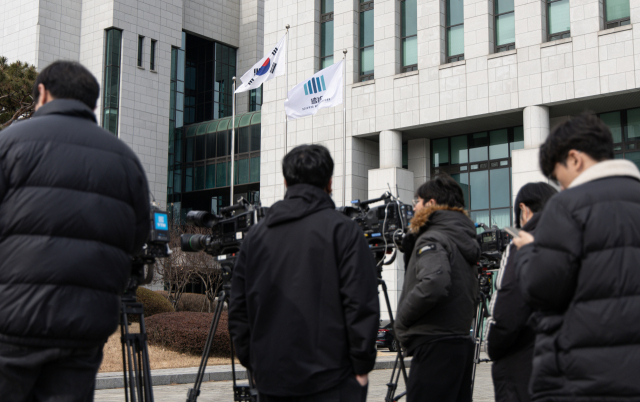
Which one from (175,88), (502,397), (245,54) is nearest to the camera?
(502,397)

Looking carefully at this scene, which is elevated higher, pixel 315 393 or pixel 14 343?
pixel 14 343

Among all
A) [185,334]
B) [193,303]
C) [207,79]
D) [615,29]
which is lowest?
[193,303]

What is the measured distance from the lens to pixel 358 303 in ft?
11.1

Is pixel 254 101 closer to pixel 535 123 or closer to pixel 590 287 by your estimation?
pixel 535 123

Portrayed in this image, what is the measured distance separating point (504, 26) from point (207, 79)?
27.9 meters

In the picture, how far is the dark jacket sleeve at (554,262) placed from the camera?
2861 mm

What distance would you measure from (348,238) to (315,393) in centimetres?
78

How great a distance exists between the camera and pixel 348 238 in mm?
3490

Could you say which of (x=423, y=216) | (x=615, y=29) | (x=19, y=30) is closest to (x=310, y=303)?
(x=423, y=216)

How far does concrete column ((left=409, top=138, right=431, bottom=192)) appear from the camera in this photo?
29.6 m

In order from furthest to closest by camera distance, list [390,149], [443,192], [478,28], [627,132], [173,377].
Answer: [390,149] < [478,28] < [627,132] < [173,377] < [443,192]

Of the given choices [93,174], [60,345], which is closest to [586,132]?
[93,174]

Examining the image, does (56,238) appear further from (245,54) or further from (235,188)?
(245,54)

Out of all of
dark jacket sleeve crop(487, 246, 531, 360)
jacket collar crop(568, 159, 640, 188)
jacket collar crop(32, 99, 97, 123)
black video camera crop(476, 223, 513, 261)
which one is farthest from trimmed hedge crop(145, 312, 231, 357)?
jacket collar crop(568, 159, 640, 188)
